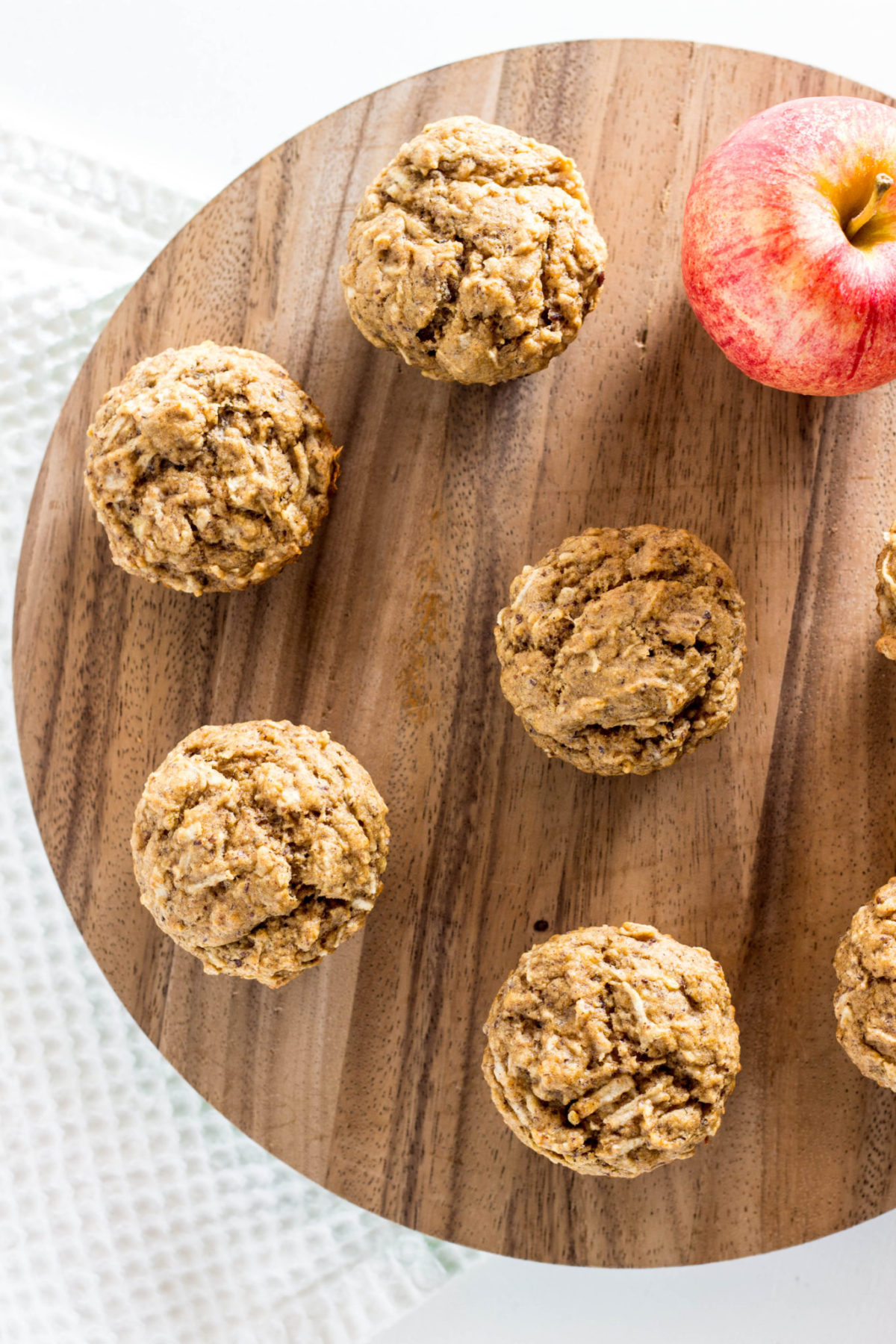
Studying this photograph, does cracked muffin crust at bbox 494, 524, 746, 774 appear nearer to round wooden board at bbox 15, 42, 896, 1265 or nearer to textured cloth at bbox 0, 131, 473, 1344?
round wooden board at bbox 15, 42, 896, 1265

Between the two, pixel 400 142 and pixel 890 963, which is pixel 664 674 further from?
pixel 400 142

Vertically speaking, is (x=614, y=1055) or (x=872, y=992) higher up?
(x=872, y=992)

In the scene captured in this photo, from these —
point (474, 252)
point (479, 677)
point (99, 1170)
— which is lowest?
point (99, 1170)

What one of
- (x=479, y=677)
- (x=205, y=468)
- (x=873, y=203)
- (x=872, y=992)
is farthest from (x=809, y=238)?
(x=872, y=992)

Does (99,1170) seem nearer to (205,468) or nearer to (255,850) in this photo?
(255,850)

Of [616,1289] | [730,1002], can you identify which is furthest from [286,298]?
[616,1289]

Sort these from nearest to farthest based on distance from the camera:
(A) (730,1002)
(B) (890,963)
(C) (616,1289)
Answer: (B) (890,963)
(A) (730,1002)
(C) (616,1289)

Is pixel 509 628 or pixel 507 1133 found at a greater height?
pixel 509 628
